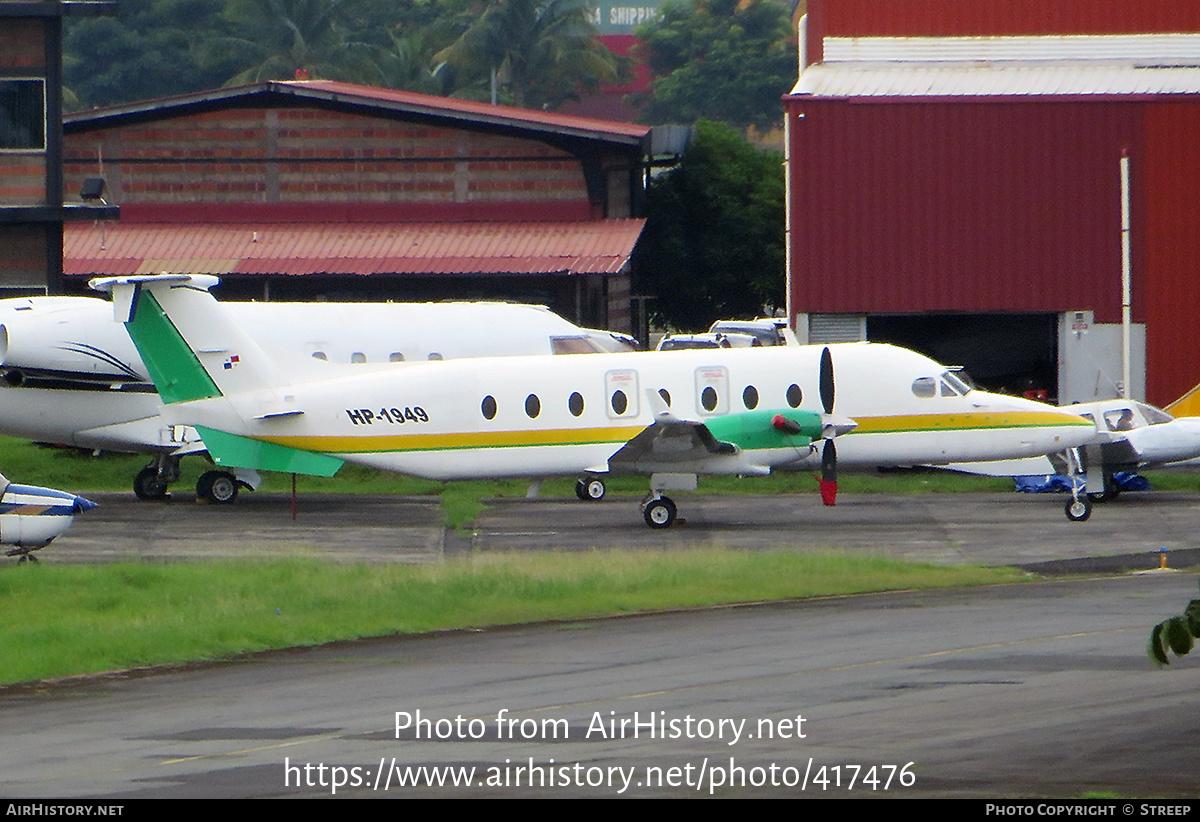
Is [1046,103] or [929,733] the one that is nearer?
[929,733]

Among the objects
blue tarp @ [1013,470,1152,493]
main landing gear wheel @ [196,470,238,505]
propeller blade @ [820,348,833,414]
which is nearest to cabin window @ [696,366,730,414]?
propeller blade @ [820,348,833,414]

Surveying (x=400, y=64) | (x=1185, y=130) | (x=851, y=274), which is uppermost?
(x=400, y=64)

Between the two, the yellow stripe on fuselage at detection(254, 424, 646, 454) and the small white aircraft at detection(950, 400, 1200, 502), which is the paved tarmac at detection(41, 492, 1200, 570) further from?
the yellow stripe on fuselage at detection(254, 424, 646, 454)

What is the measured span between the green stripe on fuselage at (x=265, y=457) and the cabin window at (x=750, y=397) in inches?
260

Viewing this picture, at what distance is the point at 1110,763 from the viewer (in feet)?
38.0

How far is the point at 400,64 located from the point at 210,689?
257 ft

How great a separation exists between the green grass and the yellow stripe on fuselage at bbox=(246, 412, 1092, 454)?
15.6 ft

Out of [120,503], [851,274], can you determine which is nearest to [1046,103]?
[851,274]

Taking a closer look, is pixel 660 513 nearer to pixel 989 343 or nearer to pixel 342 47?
pixel 989 343

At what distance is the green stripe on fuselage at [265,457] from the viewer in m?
29.8

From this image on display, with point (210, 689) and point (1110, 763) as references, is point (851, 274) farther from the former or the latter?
point (1110, 763)

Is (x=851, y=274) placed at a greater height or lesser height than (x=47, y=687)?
greater
